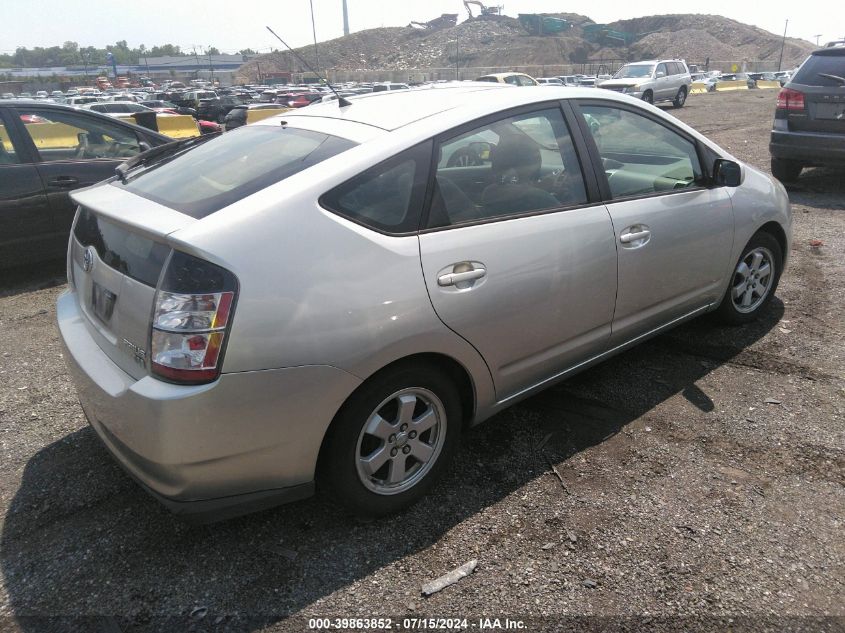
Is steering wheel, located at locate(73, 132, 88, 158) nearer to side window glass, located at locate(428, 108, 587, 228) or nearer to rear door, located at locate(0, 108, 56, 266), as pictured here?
rear door, located at locate(0, 108, 56, 266)

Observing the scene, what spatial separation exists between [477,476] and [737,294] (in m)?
2.40

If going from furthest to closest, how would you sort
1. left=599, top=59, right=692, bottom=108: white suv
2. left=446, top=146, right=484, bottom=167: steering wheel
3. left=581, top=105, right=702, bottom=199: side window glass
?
left=599, top=59, right=692, bottom=108: white suv
left=581, top=105, right=702, bottom=199: side window glass
left=446, top=146, right=484, bottom=167: steering wheel

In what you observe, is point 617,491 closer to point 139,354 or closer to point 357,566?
point 357,566

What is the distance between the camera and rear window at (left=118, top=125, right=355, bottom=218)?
7.83 ft

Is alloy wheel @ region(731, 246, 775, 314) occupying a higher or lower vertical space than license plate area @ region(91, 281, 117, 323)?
lower

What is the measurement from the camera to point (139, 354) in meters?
2.19

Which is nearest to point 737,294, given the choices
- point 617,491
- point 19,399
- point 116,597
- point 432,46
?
point 617,491

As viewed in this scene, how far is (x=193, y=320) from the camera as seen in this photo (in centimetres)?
205

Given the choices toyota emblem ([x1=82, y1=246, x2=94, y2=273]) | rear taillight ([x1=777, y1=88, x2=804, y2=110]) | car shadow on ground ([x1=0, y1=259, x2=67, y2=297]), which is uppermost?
rear taillight ([x1=777, y1=88, x2=804, y2=110])

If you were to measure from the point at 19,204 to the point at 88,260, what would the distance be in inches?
141

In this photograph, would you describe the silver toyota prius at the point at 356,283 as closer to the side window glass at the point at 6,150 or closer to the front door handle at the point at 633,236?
the front door handle at the point at 633,236

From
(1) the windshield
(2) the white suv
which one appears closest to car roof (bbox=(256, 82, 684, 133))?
(2) the white suv

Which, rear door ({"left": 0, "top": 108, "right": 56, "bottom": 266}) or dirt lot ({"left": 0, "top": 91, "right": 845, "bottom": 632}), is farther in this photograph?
rear door ({"left": 0, "top": 108, "right": 56, "bottom": 266})

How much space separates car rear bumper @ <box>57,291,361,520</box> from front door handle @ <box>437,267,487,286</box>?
1.75 ft
